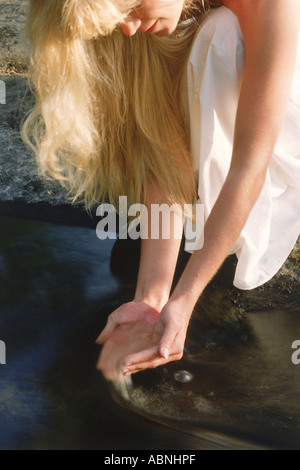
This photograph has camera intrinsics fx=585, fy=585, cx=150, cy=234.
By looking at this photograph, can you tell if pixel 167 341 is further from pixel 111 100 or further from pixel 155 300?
pixel 111 100

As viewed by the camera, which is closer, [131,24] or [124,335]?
[131,24]

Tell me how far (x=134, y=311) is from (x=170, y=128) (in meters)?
0.56

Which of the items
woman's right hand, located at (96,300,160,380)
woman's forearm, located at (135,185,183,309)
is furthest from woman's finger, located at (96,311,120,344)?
woman's forearm, located at (135,185,183,309)

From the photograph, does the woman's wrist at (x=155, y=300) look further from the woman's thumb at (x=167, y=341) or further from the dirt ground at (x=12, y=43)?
the dirt ground at (x=12, y=43)

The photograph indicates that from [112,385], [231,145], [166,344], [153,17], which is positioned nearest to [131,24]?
[153,17]

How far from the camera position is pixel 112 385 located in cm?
147

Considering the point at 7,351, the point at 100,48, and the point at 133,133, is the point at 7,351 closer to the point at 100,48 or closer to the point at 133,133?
the point at 133,133

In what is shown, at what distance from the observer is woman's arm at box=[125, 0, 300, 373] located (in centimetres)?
140

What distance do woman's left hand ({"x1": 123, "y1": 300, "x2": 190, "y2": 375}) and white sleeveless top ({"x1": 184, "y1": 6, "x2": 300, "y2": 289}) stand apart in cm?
37

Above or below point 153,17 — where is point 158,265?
below

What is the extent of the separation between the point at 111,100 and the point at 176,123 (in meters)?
0.21

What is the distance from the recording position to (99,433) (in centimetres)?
131

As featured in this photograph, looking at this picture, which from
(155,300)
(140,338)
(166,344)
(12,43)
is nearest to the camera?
(166,344)
